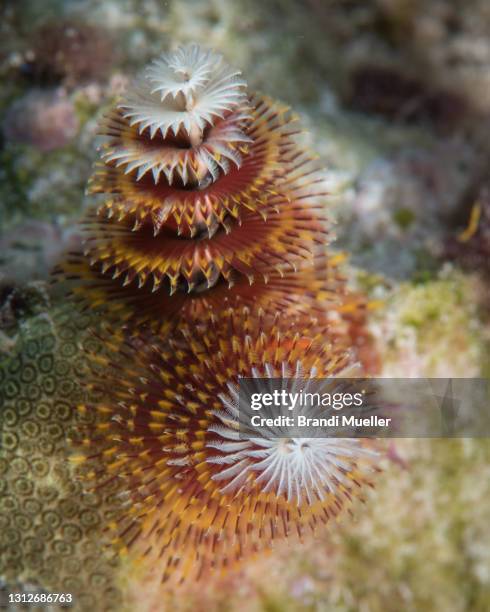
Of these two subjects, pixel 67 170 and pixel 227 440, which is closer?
pixel 227 440

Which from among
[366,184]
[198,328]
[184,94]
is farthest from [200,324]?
[366,184]

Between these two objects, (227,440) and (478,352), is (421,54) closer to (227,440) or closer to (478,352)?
(478,352)

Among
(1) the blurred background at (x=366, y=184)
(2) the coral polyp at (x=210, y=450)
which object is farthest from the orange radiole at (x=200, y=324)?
(1) the blurred background at (x=366, y=184)

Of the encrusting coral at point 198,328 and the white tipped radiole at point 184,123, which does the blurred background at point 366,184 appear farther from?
the white tipped radiole at point 184,123

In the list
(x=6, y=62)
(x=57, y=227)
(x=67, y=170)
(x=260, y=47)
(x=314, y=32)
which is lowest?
(x=57, y=227)

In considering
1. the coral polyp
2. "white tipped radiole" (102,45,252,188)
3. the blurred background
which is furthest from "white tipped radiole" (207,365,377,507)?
the blurred background

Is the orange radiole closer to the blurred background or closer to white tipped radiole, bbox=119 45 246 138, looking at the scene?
white tipped radiole, bbox=119 45 246 138

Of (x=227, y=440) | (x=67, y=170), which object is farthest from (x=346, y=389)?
(x=67, y=170)
